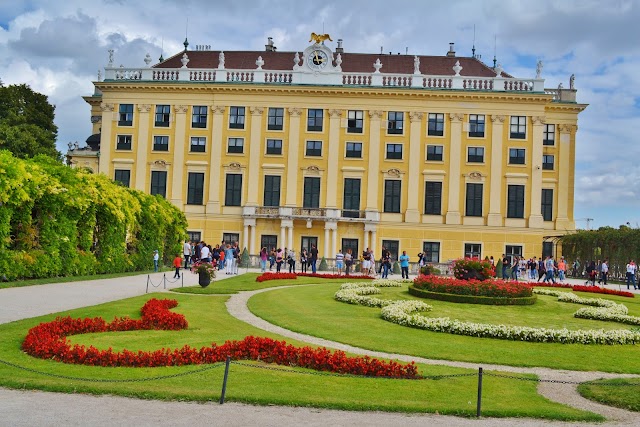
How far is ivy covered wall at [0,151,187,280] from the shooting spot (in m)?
27.9

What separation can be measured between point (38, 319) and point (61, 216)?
49.7 ft

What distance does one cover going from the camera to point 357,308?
24.7 m

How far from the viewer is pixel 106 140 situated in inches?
2562

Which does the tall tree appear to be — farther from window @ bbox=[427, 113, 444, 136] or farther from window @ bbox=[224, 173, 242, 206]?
window @ bbox=[427, 113, 444, 136]

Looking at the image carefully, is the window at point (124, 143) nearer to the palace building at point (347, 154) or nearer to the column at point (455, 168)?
the palace building at point (347, 154)

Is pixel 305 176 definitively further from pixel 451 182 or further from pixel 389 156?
pixel 451 182

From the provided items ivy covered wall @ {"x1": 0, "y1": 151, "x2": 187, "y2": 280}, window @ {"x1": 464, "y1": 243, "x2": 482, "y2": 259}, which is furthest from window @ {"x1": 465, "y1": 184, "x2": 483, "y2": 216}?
ivy covered wall @ {"x1": 0, "y1": 151, "x2": 187, "y2": 280}

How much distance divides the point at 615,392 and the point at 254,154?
53.8 meters

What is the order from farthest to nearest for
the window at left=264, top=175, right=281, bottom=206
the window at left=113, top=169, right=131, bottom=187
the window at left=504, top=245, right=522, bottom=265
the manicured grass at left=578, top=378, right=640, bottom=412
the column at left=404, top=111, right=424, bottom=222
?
1. the window at left=113, top=169, right=131, bottom=187
2. the window at left=264, top=175, right=281, bottom=206
3. the column at left=404, top=111, right=424, bottom=222
4. the window at left=504, top=245, right=522, bottom=265
5. the manicured grass at left=578, top=378, right=640, bottom=412

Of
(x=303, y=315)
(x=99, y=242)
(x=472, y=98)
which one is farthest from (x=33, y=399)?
(x=472, y=98)

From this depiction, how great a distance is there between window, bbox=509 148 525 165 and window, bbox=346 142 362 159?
14.4 m

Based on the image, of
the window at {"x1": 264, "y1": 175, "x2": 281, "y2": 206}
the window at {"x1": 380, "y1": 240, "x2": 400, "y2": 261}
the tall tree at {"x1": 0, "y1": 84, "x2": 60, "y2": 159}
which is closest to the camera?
the tall tree at {"x1": 0, "y1": 84, "x2": 60, "y2": 159}

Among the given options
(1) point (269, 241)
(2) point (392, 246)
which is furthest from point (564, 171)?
(1) point (269, 241)

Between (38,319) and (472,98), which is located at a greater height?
(472,98)
